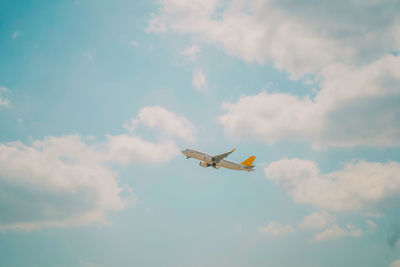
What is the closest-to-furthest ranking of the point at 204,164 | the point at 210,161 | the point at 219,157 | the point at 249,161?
the point at 219,157 → the point at 210,161 → the point at 204,164 → the point at 249,161

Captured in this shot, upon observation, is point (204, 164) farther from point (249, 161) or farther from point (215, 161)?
point (249, 161)

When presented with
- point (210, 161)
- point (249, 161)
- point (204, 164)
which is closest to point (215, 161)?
point (210, 161)

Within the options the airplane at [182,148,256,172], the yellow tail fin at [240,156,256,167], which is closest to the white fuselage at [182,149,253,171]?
the airplane at [182,148,256,172]

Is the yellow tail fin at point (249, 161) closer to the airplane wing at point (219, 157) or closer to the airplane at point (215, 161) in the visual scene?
the airplane at point (215, 161)

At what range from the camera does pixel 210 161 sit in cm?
14725

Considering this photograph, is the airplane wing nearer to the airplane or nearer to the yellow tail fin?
the airplane

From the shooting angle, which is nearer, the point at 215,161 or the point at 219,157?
the point at 219,157

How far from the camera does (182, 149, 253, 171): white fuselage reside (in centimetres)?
14335

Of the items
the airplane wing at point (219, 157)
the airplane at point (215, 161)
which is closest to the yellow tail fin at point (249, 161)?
the airplane at point (215, 161)

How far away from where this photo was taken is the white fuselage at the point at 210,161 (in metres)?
143

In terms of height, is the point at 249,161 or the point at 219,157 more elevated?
the point at 249,161

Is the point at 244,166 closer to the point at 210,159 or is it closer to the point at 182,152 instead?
the point at 210,159

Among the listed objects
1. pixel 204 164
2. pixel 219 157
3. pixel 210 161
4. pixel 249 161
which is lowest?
pixel 204 164

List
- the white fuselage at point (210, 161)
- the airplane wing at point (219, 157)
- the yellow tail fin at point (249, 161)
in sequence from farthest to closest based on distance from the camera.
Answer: the yellow tail fin at point (249, 161) < the white fuselage at point (210, 161) < the airplane wing at point (219, 157)
